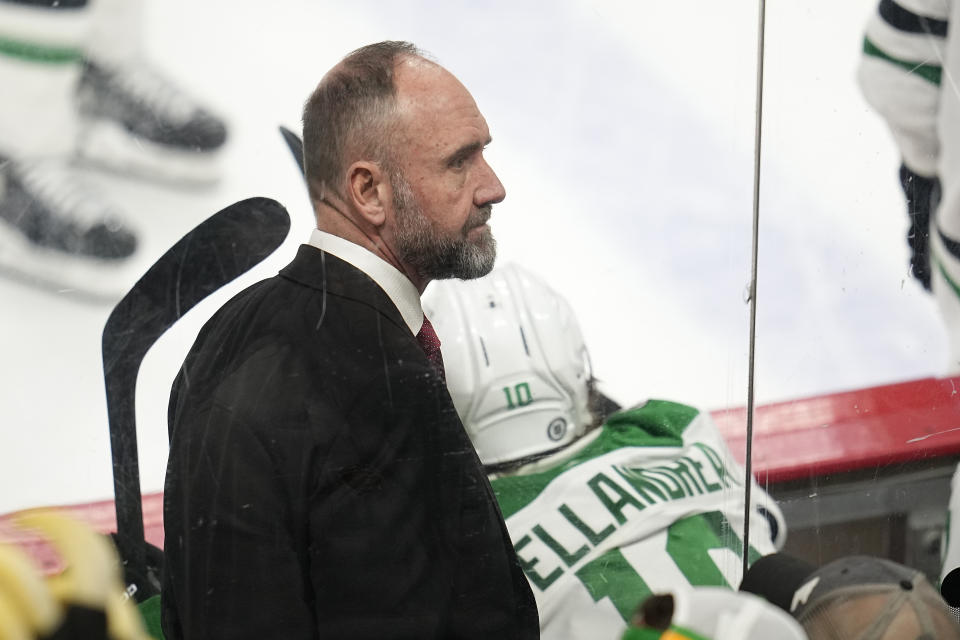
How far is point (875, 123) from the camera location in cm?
103

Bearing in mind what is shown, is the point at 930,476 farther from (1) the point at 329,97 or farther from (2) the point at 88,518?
(2) the point at 88,518

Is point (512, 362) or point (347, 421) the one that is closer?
point (347, 421)

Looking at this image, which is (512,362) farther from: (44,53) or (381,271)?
(44,53)

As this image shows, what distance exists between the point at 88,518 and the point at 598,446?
52cm

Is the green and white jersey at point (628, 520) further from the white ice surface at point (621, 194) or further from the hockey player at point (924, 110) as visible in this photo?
the hockey player at point (924, 110)

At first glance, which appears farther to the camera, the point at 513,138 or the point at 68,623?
the point at 513,138

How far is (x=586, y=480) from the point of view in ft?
3.49

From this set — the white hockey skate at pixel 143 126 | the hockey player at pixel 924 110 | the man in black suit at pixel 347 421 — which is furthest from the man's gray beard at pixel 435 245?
the hockey player at pixel 924 110

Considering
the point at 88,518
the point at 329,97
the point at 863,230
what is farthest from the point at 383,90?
the point at 863,230

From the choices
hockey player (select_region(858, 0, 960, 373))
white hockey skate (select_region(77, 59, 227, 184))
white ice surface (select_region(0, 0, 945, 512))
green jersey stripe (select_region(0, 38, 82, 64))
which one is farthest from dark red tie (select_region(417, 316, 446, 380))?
hockey player (select_region(858, 0, 960, 373))

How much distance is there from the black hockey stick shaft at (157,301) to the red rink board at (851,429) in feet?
1.60

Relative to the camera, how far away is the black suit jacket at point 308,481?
810mm

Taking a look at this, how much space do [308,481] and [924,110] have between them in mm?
756

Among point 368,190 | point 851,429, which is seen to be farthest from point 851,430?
point 368,190
